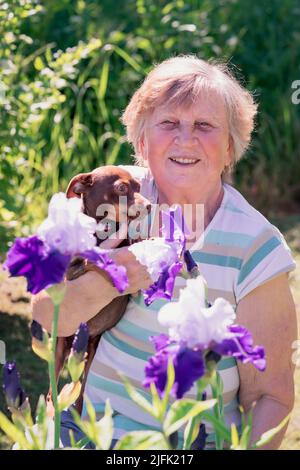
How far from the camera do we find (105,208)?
8.84 feet

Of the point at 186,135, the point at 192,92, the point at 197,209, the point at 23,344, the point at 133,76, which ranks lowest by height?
the point at 23,344

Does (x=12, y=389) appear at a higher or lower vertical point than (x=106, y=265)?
lower

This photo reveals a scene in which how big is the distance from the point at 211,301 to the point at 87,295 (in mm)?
351

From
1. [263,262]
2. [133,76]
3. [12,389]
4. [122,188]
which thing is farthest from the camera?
[133,76]

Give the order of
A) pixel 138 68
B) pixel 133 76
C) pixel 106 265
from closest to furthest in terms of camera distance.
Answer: pixel 106 265, pixel 138 68, pixel 133 76

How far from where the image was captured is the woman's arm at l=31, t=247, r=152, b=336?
2340 millimetres

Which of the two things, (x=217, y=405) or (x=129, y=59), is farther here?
(x=129, y=59)

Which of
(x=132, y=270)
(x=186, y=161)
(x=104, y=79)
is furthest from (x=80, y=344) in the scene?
(x=104, y=79)

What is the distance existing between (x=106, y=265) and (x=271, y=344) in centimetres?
97

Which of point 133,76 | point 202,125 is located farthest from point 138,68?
point 202,125

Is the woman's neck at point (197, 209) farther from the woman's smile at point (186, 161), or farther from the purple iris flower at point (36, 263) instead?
the purple iris flower at point (36, 263)

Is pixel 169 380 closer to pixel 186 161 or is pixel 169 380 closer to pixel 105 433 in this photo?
pixel 105 433
